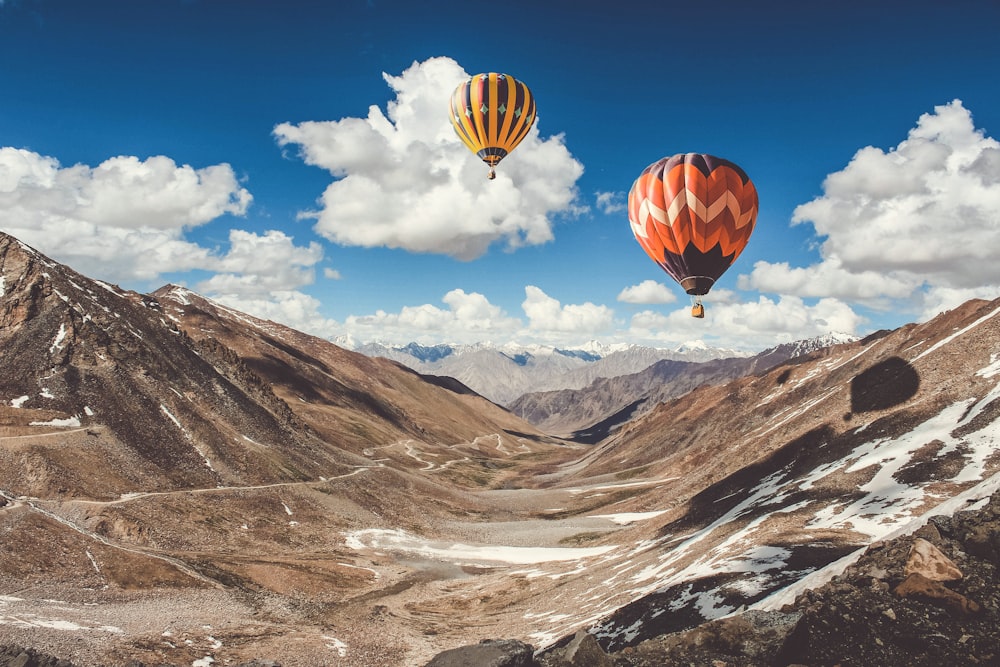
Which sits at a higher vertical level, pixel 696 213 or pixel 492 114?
pixel 492 114

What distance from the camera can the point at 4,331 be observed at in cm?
8400

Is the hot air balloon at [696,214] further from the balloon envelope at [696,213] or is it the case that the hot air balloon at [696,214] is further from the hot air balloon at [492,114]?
the hot air balloon at [492,114]

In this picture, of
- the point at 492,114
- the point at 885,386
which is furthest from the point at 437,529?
the point at 885,386

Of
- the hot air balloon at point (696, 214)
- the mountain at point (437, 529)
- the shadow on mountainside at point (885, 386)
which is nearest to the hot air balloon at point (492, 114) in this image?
the hot air balloon at point (696, 214)

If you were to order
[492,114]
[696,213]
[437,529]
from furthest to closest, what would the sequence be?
[437,529], [492,114], [696,213]

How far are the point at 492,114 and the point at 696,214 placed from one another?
105 feet

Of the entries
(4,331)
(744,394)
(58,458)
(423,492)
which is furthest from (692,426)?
(4,331)

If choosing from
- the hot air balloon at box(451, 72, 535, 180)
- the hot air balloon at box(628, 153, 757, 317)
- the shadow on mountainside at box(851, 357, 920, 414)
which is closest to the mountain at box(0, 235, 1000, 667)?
the shadow on mountainside at box(851, 357, 920, 414)

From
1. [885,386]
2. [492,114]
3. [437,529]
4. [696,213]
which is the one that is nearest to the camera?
[696,213]

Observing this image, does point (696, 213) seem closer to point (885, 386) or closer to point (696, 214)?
point (696, 214)

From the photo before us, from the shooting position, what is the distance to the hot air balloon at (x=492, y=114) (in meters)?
63.8

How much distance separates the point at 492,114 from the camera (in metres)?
64.0

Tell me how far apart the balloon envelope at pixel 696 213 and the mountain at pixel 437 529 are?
68.1ft

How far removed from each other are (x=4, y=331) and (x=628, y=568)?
97.0 meters
